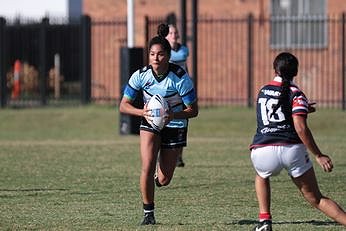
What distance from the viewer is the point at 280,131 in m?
9.87

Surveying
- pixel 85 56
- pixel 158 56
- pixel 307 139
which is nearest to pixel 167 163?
pixel 158 56

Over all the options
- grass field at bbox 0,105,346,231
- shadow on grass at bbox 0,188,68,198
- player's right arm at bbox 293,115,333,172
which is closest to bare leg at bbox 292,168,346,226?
player's right arm at bbox 293,115,333,172

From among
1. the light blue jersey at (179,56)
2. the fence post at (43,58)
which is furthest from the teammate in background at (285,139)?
the fence post at (43,58)

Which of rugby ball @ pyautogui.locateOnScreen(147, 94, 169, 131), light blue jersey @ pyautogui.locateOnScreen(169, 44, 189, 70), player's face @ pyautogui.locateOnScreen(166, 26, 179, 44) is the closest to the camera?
rugby ball @ pyautogui.locateOnScreen(147, 94, 169, 131)

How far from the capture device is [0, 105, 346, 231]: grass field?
11.3 metres

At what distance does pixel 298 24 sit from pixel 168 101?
21.7m

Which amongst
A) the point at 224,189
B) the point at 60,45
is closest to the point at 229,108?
the point at 60,45

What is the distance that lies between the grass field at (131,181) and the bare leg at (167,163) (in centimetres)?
44

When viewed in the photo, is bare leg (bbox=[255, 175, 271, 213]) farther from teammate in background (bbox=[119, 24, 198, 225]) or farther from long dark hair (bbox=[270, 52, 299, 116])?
teammate in background (bbox=[119, 24, 198, 225])

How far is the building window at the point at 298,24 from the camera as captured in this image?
106ft

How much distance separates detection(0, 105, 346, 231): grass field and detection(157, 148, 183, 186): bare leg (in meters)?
0.44

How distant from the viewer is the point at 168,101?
11.2 m

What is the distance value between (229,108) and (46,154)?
33.2 feet

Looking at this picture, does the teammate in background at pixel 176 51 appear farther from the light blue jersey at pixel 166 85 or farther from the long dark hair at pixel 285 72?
the long dark hair at pixel 285 72
